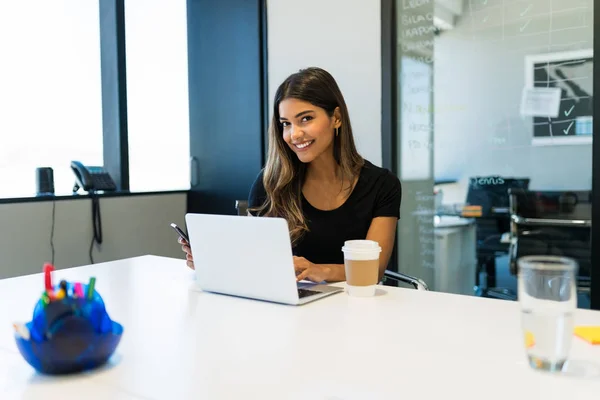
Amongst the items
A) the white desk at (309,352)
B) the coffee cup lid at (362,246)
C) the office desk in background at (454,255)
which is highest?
the coffee cup lid at (362,246)

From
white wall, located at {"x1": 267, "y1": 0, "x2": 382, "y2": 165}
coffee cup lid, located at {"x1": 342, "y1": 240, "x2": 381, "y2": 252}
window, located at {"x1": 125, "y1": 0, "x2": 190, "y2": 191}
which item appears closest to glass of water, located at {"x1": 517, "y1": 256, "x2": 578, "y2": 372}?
coffee cup lid, located at {"x1": 342, "y1": 240, "x2": 381, "y2": 252}

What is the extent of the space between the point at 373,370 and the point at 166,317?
0.54 m

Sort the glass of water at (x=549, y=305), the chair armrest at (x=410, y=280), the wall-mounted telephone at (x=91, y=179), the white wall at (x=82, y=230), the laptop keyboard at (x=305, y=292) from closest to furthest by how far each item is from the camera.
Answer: the glass of water at (x=549, y=305)
the laptop keyboard at (x=305, y=292)
the chair armrest at (x=410, y=280)
the white wall at (x=82, y=230)
the wall-mounted telephone at (x=91, y=179)

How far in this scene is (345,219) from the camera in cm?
191

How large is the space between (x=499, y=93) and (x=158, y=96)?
7.41 ft

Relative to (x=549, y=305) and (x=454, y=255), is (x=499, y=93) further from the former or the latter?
(x=549, y=305)

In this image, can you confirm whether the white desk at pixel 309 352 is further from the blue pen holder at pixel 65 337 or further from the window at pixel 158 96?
the window at pixel 158 96

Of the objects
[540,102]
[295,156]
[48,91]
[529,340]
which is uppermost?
[48,91]

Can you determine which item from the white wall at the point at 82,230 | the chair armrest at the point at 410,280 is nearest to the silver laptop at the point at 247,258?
the chair armrest at the point at 410,280

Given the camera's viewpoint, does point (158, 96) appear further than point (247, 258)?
Yes

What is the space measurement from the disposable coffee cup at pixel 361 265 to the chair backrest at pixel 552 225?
1.55 meters

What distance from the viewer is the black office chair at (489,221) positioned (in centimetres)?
268

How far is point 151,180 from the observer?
3.74 meters

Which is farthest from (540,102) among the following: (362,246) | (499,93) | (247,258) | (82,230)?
(82,230)
